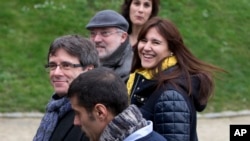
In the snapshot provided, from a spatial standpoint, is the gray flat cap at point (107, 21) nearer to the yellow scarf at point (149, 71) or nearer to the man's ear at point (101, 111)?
the yellow scarf at point (149, 71)

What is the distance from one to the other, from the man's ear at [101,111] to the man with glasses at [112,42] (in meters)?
1.61

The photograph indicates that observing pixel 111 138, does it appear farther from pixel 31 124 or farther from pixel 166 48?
pixel 31 124

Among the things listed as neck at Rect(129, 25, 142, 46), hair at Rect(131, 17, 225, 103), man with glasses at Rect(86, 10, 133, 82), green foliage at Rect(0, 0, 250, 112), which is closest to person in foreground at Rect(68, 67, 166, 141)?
hair at Rect(131, 17, 225, 103)

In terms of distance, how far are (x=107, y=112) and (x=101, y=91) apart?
90 millimetres

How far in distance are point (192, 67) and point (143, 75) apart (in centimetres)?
29

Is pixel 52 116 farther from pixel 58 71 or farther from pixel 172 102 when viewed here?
pixel 172 102

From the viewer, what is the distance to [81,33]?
10391 millimetres

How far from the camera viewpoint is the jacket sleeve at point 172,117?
3764 millimetres

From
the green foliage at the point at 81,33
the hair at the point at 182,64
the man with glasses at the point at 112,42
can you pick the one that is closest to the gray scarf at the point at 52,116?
the hair at the point at 182,64

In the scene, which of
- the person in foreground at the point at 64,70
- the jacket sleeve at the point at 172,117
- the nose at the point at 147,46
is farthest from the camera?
the nose at the point at 147,46

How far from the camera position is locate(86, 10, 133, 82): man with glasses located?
4.45 m

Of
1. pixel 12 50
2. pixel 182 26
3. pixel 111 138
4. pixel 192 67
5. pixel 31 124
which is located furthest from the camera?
pixel 182 26

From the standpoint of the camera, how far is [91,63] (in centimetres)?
354

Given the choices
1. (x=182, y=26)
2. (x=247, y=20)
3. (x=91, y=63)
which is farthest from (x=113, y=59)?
(x=247, y=20)
